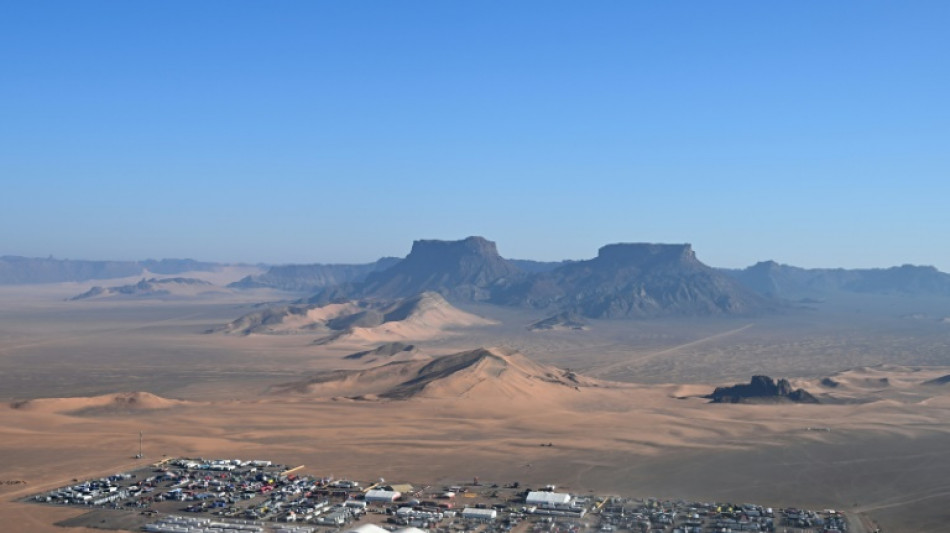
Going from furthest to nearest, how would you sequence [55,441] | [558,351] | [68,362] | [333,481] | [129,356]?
[558,351] < [129,356] < [68,362] < [55,441] < [333,481]

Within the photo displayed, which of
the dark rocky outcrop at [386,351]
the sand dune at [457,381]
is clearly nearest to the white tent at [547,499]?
the sand dune at [457,381]

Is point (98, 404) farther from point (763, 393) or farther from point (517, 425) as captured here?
point (763, 393)

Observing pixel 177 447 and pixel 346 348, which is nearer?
pixel 177 447

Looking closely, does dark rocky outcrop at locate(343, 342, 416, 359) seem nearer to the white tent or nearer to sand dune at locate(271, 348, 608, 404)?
sand dune at locate(271, 348, 608, 404)

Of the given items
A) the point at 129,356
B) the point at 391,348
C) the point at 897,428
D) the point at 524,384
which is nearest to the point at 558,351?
the point at 391,348

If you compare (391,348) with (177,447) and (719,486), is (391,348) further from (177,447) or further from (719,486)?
(719,486)

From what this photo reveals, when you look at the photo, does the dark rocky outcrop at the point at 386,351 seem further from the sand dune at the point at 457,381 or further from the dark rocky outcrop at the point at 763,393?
the dark rocky outcrop at the point at 763,393

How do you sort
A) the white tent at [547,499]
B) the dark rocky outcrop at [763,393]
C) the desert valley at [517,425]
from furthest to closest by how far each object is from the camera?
1. the dark rocky outcrop at [763,393]
2. the desert valley at [517,425]
3. the white tent at [547,499]

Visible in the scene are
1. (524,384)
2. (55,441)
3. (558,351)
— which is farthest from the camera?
(558,351)
